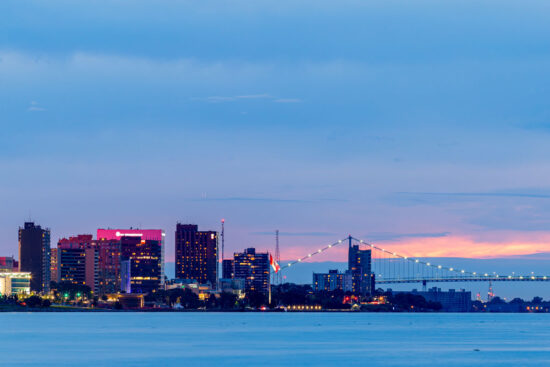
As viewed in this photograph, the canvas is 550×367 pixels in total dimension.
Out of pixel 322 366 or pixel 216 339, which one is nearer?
pixel 322 366

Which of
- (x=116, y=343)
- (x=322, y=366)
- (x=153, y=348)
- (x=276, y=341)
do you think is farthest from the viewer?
(x=276, y=341)

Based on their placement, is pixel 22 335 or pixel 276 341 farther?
pixel 22 335

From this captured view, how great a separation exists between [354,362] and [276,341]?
34.1m

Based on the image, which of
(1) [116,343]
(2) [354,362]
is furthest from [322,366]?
(1) [116,343]

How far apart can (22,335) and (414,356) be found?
57.1 m

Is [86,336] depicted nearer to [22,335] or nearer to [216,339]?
[22,335]

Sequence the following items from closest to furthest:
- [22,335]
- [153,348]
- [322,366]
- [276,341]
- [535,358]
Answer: [322,366] → [535,358] → [153,348] → [276,341] → [22,335]

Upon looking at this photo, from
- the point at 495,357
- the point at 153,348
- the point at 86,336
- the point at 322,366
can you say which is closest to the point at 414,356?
the point at 495,357

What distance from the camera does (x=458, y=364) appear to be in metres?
84.4

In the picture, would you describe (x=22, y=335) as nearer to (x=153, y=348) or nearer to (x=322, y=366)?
(x=153, y=348)

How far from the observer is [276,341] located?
119438mm

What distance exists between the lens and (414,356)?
93625mm

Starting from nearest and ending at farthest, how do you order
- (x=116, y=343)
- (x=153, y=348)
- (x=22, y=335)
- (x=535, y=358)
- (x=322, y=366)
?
(x=322, y=366)
(x=535, y=358)
(x=153, y=348)
(x=116, y=343)
(x=22, y=335)

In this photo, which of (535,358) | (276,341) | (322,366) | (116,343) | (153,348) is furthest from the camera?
(276,341)
